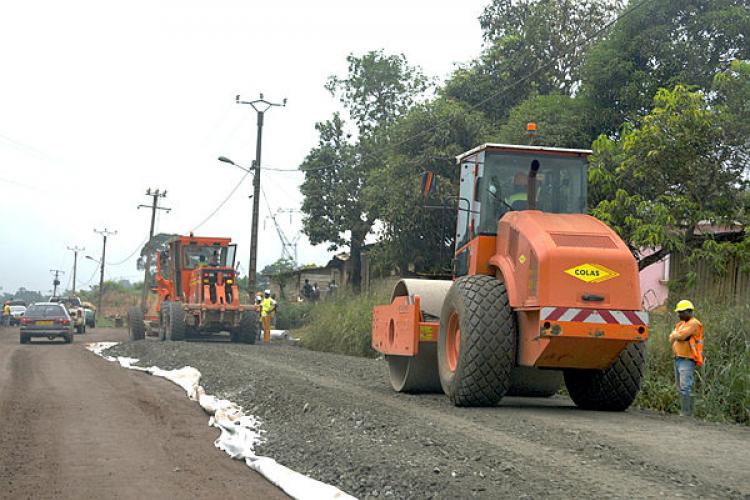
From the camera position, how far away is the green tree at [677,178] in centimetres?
1532

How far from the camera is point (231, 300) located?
27.4 m

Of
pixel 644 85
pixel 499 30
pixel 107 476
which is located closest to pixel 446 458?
pixel 107 476

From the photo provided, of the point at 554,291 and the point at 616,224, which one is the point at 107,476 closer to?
the point at 554,291

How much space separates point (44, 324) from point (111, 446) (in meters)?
24.3

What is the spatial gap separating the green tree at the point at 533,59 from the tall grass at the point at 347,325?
33.6ft

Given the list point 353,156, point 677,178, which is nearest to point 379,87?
point 353,156

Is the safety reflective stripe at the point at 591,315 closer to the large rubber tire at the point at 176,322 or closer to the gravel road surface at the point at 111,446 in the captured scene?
the gravel road surface at the point at 111,446

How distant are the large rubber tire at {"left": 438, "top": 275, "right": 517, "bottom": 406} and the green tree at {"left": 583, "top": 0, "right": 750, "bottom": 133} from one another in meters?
15.0

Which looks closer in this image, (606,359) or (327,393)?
(606,359)

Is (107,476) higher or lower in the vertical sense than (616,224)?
lower

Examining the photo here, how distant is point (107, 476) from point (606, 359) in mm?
5250

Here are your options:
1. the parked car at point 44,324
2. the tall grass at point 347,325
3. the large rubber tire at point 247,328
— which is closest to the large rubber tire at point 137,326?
the parked car at point 44,324

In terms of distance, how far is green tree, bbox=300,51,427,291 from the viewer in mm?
42531

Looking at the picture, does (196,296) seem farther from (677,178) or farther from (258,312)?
(677,178)
